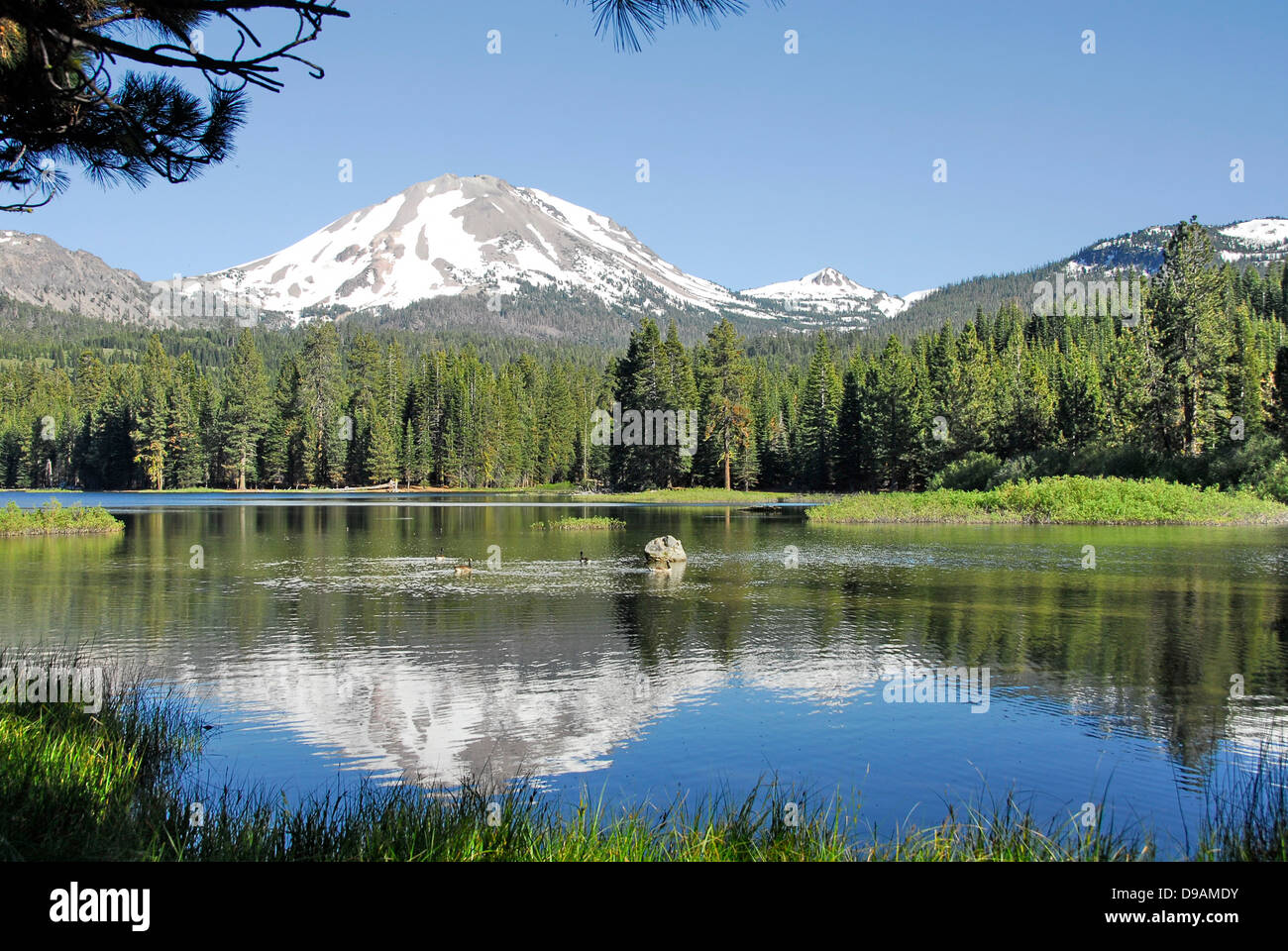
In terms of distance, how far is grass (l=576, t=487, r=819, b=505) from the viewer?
290 ft

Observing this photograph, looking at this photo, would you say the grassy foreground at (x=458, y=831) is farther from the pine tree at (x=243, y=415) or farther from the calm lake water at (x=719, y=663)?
the pine tree at (x=243, y=415)

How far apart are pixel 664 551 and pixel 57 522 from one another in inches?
1341

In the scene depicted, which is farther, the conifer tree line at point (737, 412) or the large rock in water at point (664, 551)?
the conifer tree line at point (737, 412)

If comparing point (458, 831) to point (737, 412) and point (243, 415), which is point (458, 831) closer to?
point (737, 412)

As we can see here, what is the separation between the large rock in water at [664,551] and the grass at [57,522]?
31.4 metres

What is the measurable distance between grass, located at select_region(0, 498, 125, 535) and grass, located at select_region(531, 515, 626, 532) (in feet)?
74.1

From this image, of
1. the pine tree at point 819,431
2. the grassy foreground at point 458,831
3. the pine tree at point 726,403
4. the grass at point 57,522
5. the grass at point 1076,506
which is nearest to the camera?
the grassy foreground at point 458,831

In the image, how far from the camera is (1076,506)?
179 ft

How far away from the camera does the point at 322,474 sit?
5123 inches

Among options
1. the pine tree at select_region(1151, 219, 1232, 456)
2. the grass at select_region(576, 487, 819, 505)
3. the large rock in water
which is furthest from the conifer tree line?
the large rock in water

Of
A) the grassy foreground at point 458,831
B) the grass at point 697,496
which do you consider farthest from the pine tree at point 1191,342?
the grassy foreground at point 458,831

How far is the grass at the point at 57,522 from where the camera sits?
156 feet

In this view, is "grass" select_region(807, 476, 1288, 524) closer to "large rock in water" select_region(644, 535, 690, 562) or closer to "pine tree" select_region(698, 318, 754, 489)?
"large rock in water" select_region(644, 535, 690, 562)

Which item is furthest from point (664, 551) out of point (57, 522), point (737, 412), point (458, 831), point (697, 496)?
point (737, 412)
